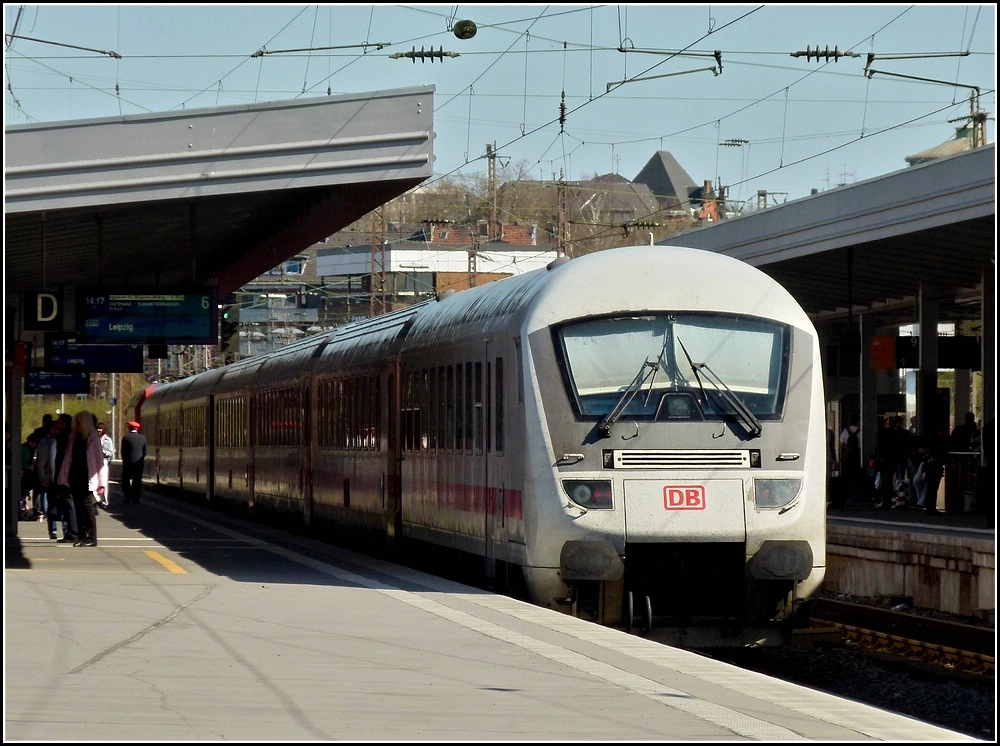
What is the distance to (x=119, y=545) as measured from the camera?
20.6 metres

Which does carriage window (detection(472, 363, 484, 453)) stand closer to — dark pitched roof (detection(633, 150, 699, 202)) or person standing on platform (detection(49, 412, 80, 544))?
person standing on platform (detection(49, 412, 80, 544))

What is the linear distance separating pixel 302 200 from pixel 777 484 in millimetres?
9359

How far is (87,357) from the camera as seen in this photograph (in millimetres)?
27203

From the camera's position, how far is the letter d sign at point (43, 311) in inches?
806

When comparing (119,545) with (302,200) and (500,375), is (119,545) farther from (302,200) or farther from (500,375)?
(500,375)

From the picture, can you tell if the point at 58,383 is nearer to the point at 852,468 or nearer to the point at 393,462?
the point at 852,468

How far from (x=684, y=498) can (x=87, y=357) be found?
1717 centimetres

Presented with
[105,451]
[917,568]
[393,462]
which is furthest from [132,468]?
[917,568]

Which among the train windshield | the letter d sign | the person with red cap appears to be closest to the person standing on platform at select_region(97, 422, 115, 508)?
the person with red cap

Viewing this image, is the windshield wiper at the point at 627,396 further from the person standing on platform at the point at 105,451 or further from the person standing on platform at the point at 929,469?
the person standing on platform at the point at 929,469

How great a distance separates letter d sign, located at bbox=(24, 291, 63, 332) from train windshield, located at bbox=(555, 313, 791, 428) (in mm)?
9909

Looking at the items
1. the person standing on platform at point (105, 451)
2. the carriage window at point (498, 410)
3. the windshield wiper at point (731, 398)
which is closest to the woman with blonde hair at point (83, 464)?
the person standing on platform at point (105, 451)

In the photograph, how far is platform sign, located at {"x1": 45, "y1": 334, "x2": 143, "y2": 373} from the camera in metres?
26.5

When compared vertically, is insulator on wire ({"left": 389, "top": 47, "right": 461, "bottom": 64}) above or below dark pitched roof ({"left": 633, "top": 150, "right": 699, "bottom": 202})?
below
